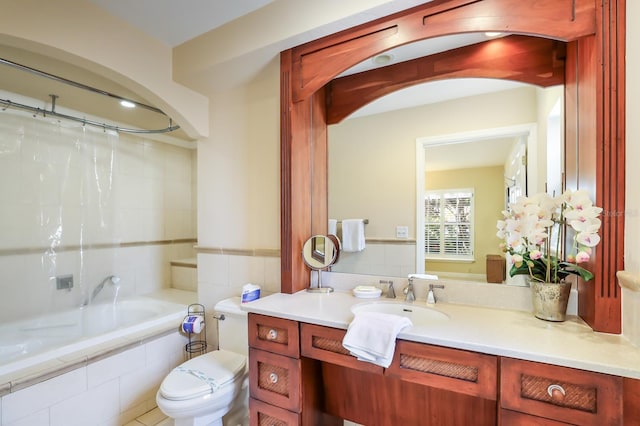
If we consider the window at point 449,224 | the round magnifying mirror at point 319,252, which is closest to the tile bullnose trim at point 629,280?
the window at point 449,224

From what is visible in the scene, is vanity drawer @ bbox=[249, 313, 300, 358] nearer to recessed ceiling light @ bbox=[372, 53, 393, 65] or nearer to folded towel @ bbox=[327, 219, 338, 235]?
folded towel @ bbox=[327, 219, 338, 235]

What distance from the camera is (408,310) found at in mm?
1500

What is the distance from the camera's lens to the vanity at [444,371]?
896 mm

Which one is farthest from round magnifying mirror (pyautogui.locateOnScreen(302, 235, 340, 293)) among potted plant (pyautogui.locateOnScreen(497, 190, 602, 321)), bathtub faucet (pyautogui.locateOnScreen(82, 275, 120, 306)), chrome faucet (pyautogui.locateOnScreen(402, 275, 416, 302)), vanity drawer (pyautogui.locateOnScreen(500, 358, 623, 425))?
bathtub faucet (pyautogui.locateOnScreen(82, 275, 120, 306))

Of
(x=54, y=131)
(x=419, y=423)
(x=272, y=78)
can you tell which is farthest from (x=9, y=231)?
(x=419, y=423)

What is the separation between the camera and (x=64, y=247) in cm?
244

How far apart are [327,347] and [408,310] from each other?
0.46 m

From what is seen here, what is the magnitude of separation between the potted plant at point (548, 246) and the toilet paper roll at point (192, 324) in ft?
6.83

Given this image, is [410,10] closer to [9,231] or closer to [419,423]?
[419,423]

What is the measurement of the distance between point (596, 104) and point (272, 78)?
169 cm

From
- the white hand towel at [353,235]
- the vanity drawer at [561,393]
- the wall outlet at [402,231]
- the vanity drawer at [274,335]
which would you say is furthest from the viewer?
the white hand towel at [353,235]

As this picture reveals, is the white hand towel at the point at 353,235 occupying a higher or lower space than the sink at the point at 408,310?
higher

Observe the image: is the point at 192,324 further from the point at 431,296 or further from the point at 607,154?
the point at 607,154

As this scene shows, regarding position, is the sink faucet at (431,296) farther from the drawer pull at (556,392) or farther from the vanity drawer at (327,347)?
the drawer pull at (556,392)
